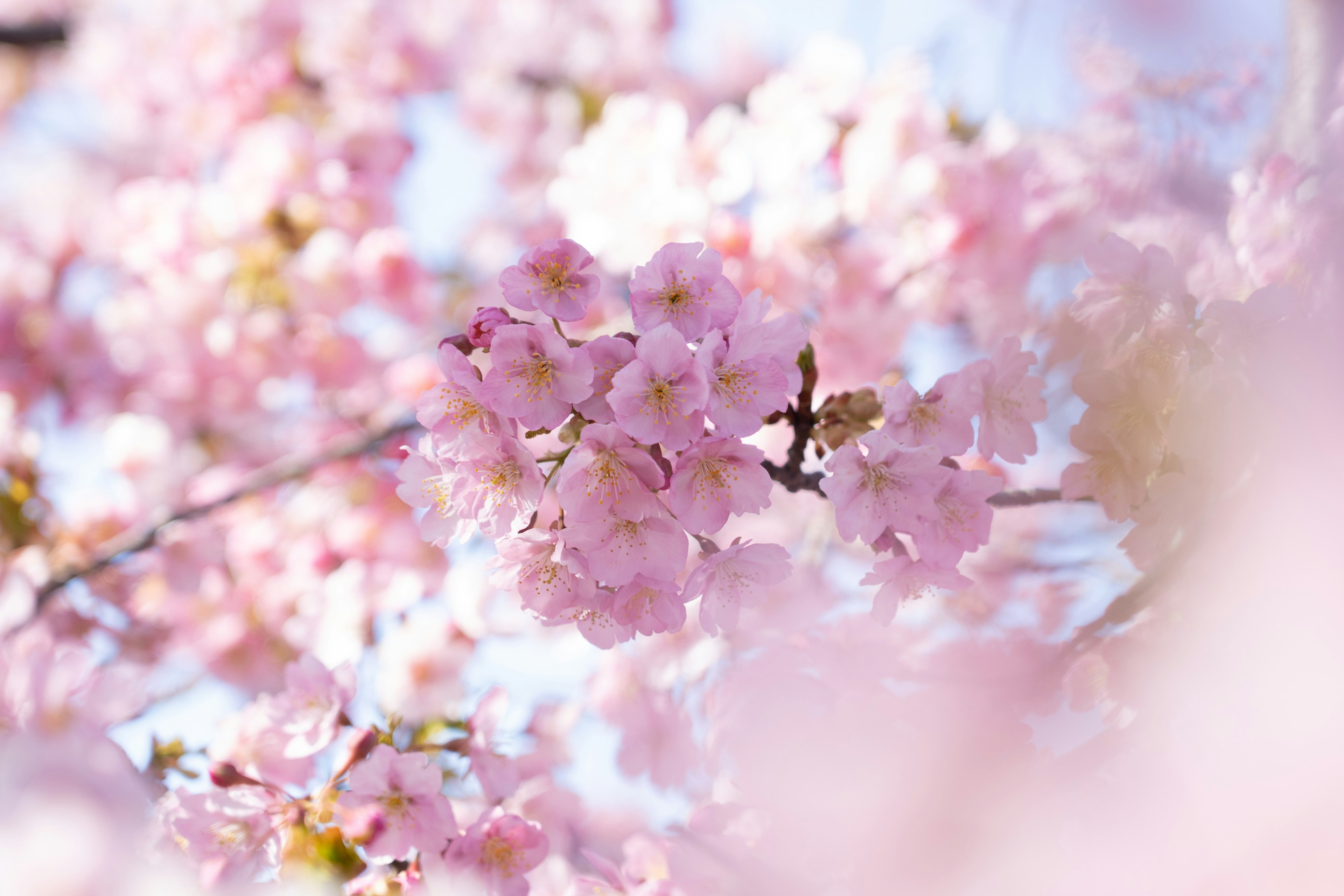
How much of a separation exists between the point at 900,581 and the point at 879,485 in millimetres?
109

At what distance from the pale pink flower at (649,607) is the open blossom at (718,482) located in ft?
0.23

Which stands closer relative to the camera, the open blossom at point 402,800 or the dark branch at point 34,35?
the open blossom at point 402,800

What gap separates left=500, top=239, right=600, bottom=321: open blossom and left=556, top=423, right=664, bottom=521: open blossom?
11 centimetres

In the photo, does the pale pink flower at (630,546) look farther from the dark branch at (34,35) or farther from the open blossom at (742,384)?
the dark branch at (34,35)

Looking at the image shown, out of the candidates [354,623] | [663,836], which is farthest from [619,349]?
[354,623]

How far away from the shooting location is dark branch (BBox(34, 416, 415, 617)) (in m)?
1.31

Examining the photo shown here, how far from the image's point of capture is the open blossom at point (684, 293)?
606mm

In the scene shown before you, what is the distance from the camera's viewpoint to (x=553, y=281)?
62cm

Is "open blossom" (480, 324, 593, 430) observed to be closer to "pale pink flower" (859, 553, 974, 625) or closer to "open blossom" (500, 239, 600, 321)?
"open blossom" (500, 239, 600, 321)

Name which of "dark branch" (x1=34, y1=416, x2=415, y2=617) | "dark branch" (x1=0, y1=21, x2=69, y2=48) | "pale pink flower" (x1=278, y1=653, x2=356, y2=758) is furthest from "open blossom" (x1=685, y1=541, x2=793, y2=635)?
"dark branch" (x1=0, y1=21, x2=69, y2=48)

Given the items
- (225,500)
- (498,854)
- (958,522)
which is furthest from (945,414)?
(225,500)

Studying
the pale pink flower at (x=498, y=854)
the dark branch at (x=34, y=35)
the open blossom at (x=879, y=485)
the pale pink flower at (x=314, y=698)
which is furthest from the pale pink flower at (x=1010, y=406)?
the dark branch at (x=34, y=35)

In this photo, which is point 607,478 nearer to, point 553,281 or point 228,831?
point 553,281

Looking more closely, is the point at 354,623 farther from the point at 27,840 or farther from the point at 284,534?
the point at 27,840
